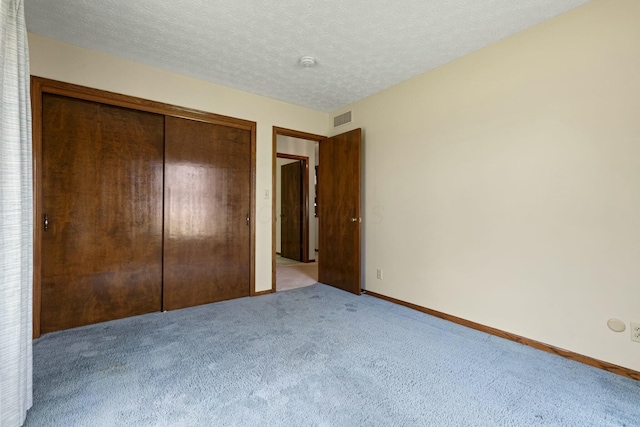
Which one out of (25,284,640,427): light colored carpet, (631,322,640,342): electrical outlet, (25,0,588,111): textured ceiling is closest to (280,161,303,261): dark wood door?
(25,0,588,111): textured ceiling

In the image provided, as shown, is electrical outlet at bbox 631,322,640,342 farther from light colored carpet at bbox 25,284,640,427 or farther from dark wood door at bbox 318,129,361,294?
dark wood door at bbox 318,129,361,294

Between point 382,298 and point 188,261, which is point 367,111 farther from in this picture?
point 188,261

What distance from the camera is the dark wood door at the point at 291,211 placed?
19.4 ft

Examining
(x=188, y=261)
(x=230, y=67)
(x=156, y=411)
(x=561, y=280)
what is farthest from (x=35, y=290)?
(x=561, y=280)

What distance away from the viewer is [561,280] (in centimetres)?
206

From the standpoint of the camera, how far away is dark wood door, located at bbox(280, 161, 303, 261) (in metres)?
5.91

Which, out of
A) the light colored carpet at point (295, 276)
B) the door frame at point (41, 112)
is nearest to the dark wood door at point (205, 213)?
the door frame at point (41, 112)

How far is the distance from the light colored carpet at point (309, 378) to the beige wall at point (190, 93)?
4.72ft

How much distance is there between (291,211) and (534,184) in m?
4.57

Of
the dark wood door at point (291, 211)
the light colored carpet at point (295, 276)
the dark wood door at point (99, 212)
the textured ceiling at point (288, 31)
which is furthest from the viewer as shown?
the dark wood door at point (291, 211)

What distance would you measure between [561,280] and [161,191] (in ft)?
11.8

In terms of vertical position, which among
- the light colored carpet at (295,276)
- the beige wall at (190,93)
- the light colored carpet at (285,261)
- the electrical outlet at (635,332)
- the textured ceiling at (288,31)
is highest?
the textured ceiling at (288,31)

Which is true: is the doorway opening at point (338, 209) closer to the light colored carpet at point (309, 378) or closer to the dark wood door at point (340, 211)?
the dark wood door at point (340, 211)

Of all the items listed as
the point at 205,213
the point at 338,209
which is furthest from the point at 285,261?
the point at 205,213
